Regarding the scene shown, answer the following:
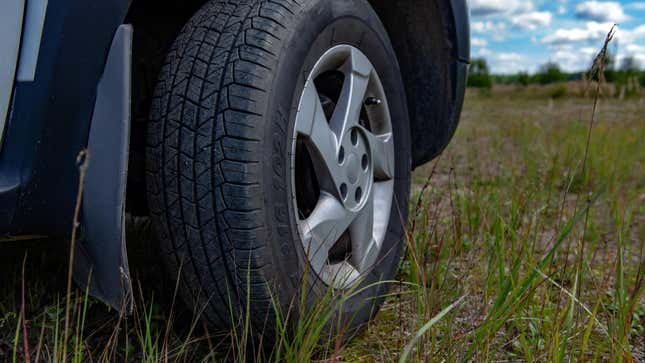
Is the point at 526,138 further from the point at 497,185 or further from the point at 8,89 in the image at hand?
the point at 8,89

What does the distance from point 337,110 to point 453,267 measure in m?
0.84

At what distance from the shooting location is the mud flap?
47.3 inches

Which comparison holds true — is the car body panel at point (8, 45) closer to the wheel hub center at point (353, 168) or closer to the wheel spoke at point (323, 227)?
the wheel spoke at point (323, 227)


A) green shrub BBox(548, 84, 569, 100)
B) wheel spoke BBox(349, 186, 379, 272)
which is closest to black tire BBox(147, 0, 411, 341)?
wheel spoke BBox(349, 186, 379, 272)

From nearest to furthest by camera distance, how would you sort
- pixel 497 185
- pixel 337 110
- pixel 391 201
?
pixel 337 110 → pixel 391 201 → pixel 497 185

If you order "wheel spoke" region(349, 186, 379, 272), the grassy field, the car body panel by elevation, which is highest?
the car body panel

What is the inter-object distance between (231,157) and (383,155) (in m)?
0.67

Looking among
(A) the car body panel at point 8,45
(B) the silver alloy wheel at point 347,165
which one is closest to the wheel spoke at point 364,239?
(B) the silver alloy wheel at point 347,165

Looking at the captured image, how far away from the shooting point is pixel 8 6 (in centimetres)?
113

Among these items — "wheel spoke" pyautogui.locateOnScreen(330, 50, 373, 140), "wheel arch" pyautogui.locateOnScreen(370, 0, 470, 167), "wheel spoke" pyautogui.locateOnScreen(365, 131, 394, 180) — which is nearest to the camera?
"wheel spoke" pyautogui.locateOnScreen(330, 50, 373, 140)

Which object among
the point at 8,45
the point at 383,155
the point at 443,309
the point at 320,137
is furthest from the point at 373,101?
the point at 8,45

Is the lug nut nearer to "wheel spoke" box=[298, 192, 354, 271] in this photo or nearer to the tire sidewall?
the tire sidewall

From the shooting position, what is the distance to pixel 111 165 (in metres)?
1.21

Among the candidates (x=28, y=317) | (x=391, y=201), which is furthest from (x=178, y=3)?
(x=28, y=317)
